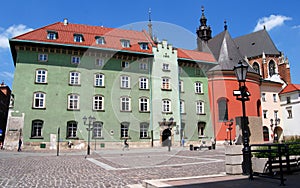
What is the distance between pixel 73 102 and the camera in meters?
30.6

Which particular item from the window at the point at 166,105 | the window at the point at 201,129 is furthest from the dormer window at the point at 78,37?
the window at the point at 201,129

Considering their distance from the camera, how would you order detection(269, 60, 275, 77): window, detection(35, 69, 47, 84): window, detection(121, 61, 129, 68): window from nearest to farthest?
detection(35, 69, 47, 84): window < detection(121, 61, 129, 68): window < detection(269, 60, 275, 77): window

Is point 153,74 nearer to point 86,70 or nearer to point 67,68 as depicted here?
point 86,70

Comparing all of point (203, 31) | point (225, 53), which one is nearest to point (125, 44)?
point (225, 53)

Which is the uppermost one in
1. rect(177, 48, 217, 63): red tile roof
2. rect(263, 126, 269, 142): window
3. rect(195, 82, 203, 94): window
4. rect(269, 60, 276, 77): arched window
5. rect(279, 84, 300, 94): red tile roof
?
rect(269, 60, 276, 77): arched window

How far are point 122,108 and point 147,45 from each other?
9306mm

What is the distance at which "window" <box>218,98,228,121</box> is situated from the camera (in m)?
35.9

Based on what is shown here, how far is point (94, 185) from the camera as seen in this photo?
7.66 meters

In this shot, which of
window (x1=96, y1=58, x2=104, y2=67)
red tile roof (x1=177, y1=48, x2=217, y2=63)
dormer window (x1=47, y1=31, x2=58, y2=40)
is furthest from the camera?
red tile roof (x1=177, y1=48, x2=217, y2=63)


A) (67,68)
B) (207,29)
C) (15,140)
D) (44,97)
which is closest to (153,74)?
(67,68)

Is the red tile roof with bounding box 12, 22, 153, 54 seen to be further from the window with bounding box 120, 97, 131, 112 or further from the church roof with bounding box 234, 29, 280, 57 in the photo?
the church roof with bounding box 234, 29, 280, 57

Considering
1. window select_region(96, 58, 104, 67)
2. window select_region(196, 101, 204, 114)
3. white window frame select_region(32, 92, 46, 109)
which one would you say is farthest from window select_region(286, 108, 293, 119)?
white window frame select_region(32, 92, 46, 109)

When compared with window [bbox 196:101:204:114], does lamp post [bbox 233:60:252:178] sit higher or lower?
lower

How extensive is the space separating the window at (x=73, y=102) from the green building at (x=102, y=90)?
4.4 inches
